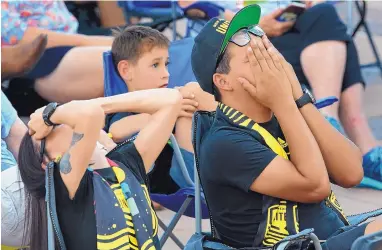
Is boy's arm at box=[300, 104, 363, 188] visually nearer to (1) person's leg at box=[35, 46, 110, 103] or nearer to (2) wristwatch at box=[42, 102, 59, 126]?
(2) wristwatch at box=[42, 102, 59, 126]

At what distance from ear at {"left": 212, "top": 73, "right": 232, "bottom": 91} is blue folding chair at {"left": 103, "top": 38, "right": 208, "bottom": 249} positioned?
69 cm

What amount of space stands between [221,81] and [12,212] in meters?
1.04

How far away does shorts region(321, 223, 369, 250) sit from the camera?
8.76 feet

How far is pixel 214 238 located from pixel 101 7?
4.19m

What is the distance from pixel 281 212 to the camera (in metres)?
2.88

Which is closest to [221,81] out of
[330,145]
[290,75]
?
[290,75]

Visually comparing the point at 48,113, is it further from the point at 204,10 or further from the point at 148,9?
the point at 148,9

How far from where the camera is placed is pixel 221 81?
2945mm

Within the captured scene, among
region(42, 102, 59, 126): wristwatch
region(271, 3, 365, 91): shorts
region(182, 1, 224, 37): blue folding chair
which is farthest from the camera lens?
region(182, 1, 224, 37): blue folding chair

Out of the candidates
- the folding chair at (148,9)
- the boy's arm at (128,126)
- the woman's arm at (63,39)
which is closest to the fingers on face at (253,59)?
the boy's arm at (128,126)

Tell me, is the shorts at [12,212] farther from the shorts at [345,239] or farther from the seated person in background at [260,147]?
the shorts at [345,239]

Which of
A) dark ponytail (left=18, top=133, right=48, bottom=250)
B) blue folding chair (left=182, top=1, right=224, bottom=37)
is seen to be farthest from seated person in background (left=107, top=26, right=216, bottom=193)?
blue folding chair (left=182, top=1, right=224, bottom=37)

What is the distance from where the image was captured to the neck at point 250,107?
2.94 meters

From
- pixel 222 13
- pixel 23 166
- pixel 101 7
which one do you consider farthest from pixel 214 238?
pixel 101 7
